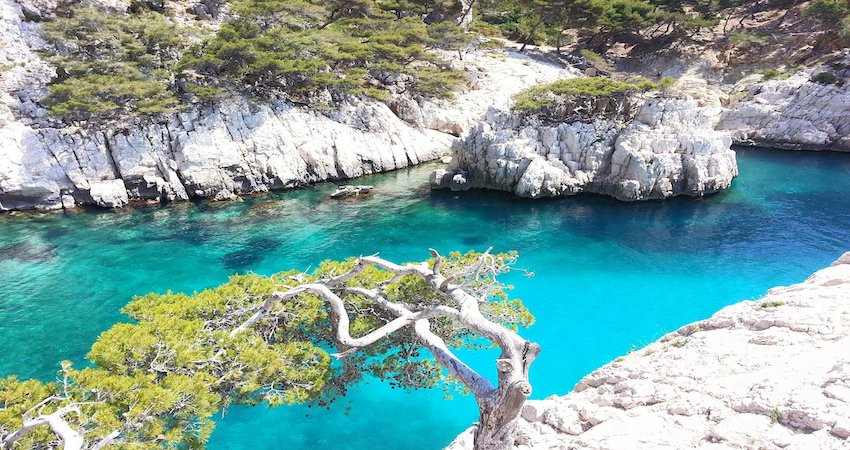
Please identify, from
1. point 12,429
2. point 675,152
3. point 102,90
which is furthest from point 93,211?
point 675,152

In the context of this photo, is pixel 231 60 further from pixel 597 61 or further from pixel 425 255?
pixel 597 61

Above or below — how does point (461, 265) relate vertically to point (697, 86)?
below

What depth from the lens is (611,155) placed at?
1312 inches

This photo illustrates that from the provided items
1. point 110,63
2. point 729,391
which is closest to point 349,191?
point 110,63

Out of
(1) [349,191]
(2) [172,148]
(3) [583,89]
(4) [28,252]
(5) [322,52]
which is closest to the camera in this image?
(4) [28,252]

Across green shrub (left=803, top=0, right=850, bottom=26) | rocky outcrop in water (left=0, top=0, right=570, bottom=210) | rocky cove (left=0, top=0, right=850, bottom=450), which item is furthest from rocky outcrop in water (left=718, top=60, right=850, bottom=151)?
rocky outcrop in water (left=0, top=0, right=570, bottom=210)

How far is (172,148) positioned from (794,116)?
55.9 m

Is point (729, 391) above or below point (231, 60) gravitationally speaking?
below

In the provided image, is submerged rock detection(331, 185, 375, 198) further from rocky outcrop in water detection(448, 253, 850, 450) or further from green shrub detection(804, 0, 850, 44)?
green shrub detection(804, 0, 850, 44)

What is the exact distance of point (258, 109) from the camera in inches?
1467

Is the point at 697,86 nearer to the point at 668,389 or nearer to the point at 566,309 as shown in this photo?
the point at 566,309

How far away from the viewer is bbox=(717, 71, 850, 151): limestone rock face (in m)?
43.6

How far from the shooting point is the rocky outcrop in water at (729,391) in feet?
23.0

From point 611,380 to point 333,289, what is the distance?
7.11m
